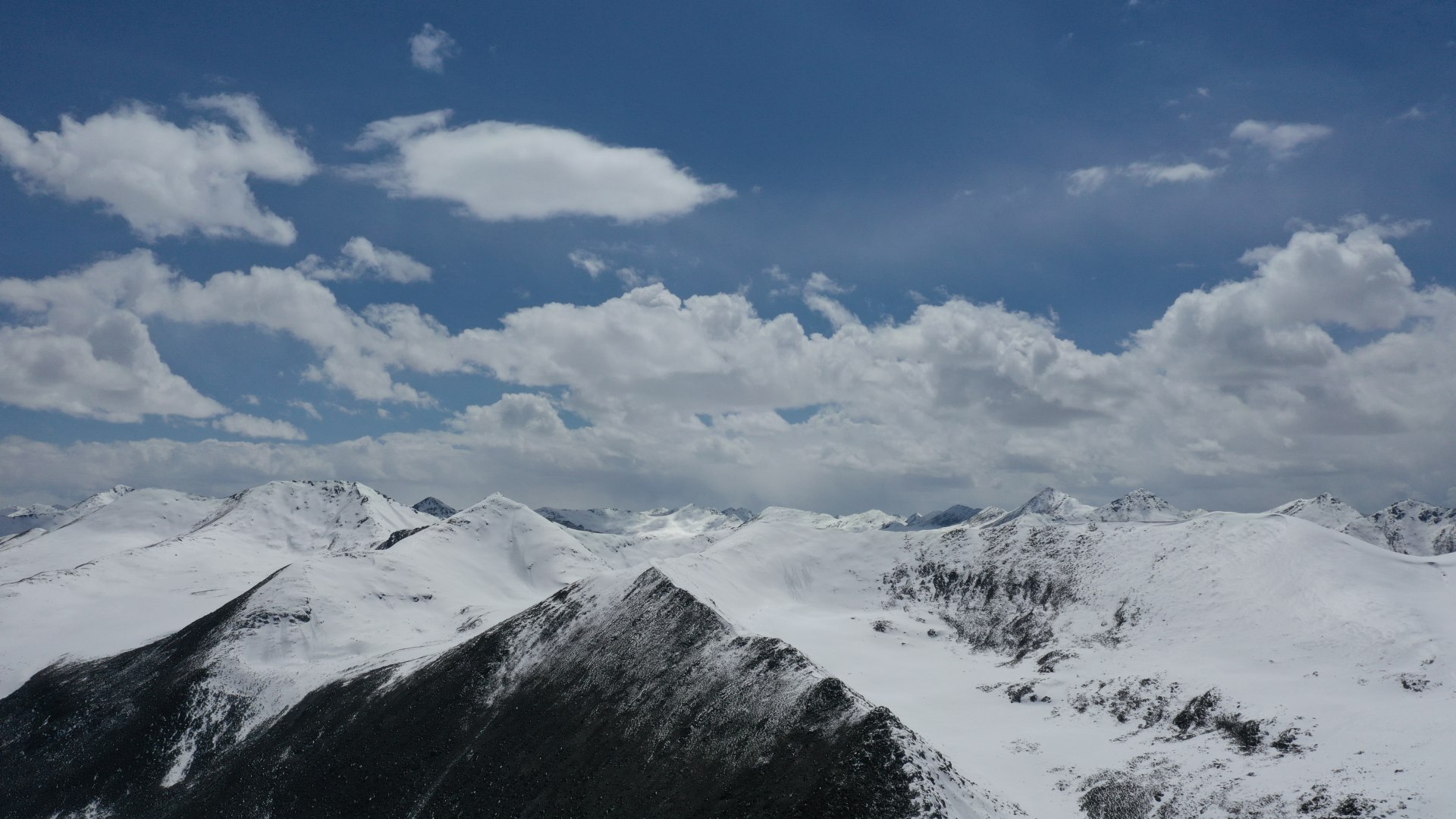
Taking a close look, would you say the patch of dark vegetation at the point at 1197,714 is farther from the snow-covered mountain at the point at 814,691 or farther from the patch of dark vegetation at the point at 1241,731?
the patch of dark vegetation at the point at 1241,731

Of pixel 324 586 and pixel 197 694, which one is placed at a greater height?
pixel 324 586

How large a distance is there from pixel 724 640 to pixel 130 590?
138476 millimetres

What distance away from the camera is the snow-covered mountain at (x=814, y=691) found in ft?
162

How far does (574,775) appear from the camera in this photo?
5747cm

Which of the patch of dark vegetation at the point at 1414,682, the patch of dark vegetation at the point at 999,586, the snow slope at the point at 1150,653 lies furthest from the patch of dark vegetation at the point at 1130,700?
the patch of dark vegetation at the point at 1414,682

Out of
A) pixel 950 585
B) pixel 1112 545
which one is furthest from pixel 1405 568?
pixel 950 585

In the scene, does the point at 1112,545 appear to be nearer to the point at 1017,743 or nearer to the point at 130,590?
the point at 1017,743

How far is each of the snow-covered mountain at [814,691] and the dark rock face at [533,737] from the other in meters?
0.27

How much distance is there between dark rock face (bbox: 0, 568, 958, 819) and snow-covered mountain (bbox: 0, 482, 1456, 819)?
0.27 m

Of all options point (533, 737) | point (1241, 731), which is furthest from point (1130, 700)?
point (533, 737)

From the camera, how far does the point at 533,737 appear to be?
64125mm

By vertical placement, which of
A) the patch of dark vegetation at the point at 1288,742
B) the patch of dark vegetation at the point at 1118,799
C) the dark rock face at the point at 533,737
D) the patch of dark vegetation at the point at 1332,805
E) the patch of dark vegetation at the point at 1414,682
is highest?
the dark rock face at the point at 533,737

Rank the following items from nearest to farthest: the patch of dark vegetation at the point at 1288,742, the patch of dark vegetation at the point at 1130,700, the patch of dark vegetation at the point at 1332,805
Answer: the patch of dark vegetation at the point at 1332,805, the patch of dark vegetation at the point at 1288,742, the patch of dark vegetation at the point at 1130,700

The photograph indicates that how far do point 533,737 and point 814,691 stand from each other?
25222mm
